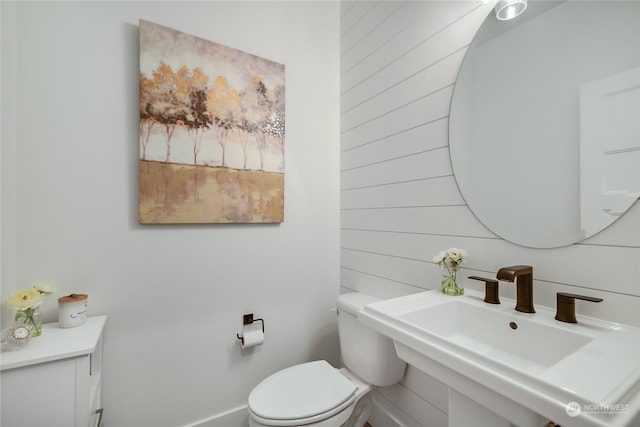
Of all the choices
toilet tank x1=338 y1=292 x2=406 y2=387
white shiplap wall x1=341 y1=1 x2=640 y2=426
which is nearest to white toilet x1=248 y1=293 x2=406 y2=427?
toilet tank x1=338 y1=292 x2=406 y2=387

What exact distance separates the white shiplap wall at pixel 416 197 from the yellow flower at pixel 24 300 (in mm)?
1497

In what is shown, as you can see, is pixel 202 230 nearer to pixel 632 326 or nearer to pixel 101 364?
pixel 101 364

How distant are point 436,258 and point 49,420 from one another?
4.85ft

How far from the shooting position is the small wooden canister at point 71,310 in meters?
1.08

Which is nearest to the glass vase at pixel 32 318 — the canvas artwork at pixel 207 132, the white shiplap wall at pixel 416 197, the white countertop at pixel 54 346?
the white countertop at pixel 54 346

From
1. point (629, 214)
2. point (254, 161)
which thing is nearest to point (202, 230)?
point (254, 161)

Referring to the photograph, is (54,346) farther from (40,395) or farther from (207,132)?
(207,132)

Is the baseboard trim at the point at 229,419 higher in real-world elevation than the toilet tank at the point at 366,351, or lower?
lower

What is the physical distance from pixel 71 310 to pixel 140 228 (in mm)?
408

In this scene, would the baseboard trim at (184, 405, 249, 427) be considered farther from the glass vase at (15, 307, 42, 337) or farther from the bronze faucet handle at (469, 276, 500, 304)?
the bronze faucet handle at (469, 276, 500, 304)

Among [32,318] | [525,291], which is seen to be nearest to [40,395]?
[32,318]

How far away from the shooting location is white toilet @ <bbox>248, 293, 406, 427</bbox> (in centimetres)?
110

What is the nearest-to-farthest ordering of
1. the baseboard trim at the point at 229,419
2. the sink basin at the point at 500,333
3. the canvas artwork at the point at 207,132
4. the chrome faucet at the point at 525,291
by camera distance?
1. the sink basin at the point at 500,333
2. the chrome faucet at the point at 525,291
3. the canvas artwork at the point at 207,132
4. the baseboard trim at the point at 229,419

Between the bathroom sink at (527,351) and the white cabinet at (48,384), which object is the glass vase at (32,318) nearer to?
the white cabinet at (48,384)
